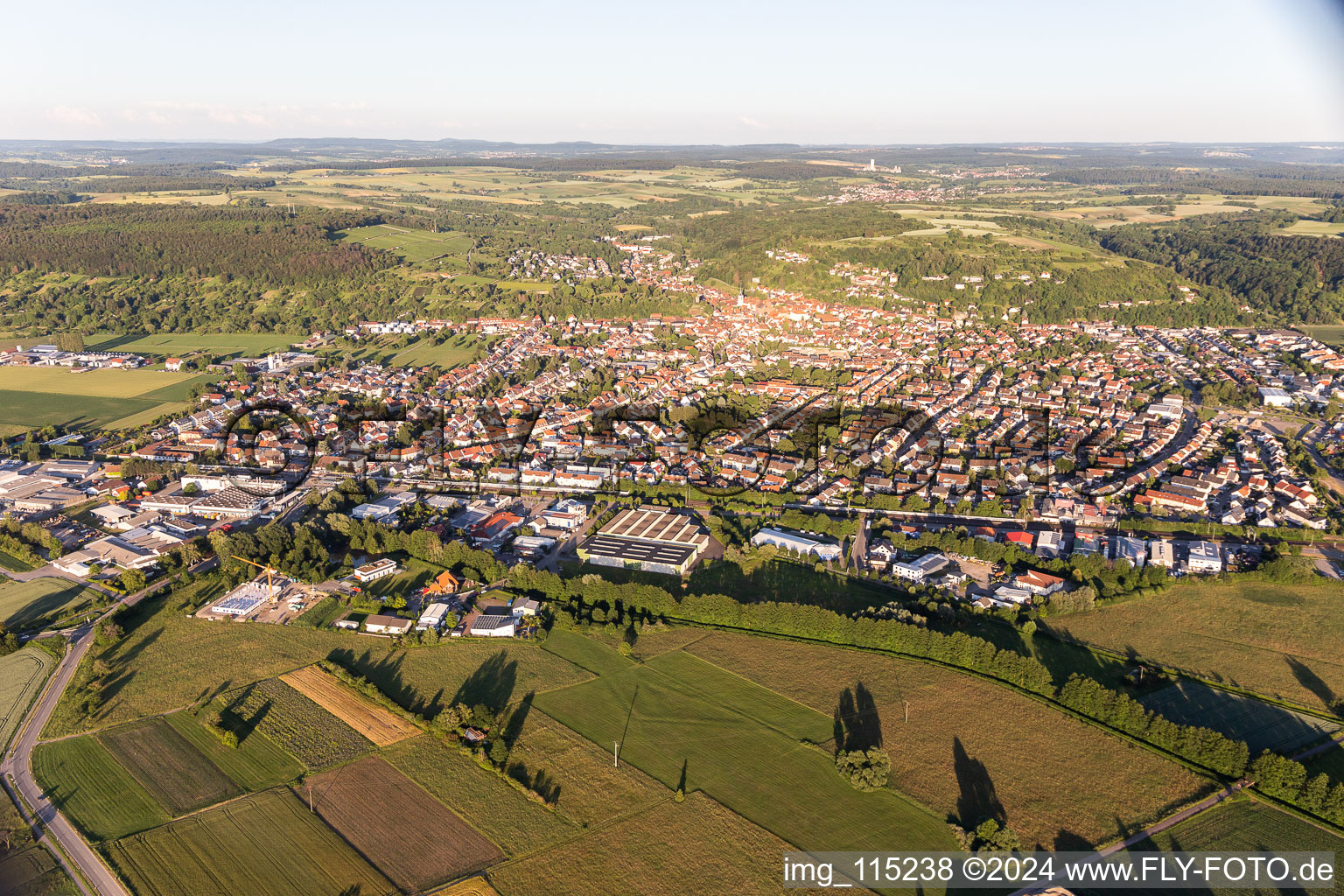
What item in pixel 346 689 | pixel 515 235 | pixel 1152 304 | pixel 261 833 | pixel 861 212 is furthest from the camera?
pixel 515 235

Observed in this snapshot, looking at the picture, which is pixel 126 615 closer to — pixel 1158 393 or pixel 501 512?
pixel 501 512

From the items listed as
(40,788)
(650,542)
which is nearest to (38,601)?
(40,788)

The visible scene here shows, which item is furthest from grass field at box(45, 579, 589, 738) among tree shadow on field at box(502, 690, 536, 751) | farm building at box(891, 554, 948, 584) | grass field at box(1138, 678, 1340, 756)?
grass field at box(1138, 678, 1340, 756)

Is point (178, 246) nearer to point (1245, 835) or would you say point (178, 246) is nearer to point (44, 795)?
point (44, 795)

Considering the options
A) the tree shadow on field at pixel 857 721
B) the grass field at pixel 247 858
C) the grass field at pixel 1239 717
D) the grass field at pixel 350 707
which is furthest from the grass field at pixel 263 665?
the grass field at pixel 1239 717

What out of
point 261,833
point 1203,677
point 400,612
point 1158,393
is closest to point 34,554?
point 400,612

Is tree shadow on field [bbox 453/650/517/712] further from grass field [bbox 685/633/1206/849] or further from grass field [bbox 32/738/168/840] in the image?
grass field [bbox 32/738/168/840]

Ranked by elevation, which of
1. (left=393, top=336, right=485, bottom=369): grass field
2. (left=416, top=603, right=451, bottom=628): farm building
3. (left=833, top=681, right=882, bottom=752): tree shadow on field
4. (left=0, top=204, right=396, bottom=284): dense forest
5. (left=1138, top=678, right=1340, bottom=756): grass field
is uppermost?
(left=0, top=204, right=396, bottom=284): dense forest
